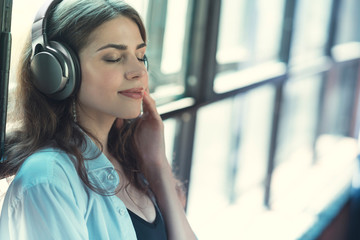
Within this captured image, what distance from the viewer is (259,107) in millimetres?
2842

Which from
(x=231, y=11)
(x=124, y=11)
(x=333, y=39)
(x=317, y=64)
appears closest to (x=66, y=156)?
(x=124, y=11)

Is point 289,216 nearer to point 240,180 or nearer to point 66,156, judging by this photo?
point 240,180

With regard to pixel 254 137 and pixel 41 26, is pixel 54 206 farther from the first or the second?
pixel 254 137

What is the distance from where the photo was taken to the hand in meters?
1.33

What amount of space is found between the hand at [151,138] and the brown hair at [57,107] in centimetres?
27

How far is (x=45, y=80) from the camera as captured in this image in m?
1.00

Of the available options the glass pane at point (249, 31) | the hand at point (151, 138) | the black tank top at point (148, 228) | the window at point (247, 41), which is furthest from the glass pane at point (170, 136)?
the black tank top at point (148, 228)

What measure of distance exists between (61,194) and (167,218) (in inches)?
16.6

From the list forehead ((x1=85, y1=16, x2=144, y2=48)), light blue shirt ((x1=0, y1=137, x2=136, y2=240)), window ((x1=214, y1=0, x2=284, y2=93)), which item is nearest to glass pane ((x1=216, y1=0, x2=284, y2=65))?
window ((x1=214, y1=0, x2=284, y2=93))

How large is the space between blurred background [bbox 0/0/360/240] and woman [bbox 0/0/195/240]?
0.46 ft

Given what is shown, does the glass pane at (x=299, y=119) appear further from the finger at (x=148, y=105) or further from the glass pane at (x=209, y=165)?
the finger at (x=148, y=105)

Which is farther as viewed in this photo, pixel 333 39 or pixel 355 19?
pixel 355 19

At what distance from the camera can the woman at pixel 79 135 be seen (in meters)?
0.91

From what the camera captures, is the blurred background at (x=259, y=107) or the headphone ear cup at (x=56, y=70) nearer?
the headphone ear cup at (x=56, y=70)
